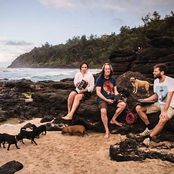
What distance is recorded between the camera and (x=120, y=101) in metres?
4.58

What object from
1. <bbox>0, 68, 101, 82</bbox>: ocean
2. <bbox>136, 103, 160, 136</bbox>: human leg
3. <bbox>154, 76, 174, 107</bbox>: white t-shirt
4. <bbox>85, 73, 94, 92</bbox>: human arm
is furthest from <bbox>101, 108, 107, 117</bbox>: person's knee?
<bbox>0, 68, 101, 82</bbox>: ocean

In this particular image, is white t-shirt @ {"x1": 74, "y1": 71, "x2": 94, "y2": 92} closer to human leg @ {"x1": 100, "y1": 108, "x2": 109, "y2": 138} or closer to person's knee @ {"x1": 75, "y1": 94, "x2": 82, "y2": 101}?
person's knee @ {"x1": 75, "y1": 94, "x2": 82, "y2": 101}

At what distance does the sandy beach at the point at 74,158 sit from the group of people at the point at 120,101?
20.8 inches

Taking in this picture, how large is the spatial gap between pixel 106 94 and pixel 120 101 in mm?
449

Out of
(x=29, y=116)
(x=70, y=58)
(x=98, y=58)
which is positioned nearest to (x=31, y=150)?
(x=29, y=116)

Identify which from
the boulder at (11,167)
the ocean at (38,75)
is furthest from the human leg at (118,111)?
the ocean at (38,75)

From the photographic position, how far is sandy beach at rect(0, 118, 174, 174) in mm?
3010

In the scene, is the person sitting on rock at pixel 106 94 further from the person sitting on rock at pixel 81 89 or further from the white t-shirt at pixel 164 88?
the white t-shirt at pixel 164 88

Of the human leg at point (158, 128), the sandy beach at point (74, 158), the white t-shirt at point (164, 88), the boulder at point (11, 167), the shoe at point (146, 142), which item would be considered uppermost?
the white t-shirt at point (164, 88)

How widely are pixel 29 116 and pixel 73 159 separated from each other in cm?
512

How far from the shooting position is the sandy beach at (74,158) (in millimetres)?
3010

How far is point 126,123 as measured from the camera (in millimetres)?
4664

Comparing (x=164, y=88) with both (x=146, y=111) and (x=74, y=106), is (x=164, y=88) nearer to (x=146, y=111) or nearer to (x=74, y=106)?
(x=146, y=111)

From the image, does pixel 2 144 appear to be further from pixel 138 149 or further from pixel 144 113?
pixel 144 113
